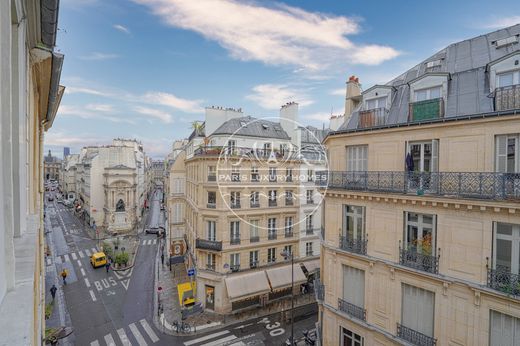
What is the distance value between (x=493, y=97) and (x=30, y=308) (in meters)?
13.6

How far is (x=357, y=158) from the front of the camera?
45.7 ft

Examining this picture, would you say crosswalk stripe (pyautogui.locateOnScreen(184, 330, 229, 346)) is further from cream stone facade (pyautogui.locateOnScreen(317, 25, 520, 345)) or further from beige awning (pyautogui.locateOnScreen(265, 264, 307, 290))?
cream stone facade (pyautogui.locateOnScreen(317, 25, 520, 345))

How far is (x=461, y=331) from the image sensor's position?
33.7 ft

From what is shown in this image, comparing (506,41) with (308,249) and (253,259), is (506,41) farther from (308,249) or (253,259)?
(308,249)

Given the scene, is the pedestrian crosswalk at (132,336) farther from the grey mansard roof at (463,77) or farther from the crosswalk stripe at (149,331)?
the grey mansard roof at (463,77)

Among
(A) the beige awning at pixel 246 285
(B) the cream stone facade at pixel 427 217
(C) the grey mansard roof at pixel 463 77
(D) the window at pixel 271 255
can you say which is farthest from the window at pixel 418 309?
(D) the window at pixel 271 255

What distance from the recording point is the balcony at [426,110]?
37.6ft

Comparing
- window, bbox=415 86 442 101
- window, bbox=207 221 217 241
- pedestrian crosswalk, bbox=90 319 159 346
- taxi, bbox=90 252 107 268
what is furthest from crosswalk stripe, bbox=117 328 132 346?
window, bbox=415 86 442 101

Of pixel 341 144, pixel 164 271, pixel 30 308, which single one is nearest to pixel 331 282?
pixel 341 144

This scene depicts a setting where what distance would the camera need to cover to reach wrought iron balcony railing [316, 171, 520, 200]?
9302 mm

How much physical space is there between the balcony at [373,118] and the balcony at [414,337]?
350 inches

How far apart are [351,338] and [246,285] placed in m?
12.2

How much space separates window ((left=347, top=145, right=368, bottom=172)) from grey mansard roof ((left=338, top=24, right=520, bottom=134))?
3.33 ft

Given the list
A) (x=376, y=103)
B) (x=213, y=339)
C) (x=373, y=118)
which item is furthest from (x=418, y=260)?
(x=213, y=339)
